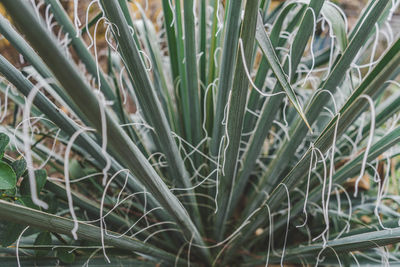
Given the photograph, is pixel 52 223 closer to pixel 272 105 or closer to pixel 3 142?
pixel 3 142

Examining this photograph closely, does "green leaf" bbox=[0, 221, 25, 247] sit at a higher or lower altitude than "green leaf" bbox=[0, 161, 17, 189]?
lower

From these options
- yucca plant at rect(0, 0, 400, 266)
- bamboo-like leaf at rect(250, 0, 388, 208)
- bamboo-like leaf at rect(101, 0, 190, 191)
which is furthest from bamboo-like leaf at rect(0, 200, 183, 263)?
bamboo-like leaf at rect(250, 0, 388, 208)

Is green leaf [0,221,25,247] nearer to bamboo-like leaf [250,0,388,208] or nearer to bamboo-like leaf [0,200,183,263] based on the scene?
bamboo-like leaf [0,200,183,263]

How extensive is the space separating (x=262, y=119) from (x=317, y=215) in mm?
236

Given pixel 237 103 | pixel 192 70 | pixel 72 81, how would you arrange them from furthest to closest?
1. pixel 192 70
2. pixel 237 103
3. pixel 72 81

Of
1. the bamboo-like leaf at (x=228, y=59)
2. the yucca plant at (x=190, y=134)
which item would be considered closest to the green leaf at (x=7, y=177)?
the yucca plant at (x=190, y=134)

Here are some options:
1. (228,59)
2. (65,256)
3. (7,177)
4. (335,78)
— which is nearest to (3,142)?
(7,177)

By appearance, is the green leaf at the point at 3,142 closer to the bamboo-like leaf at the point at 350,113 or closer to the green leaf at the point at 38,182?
the green leaf at the point at 38,182

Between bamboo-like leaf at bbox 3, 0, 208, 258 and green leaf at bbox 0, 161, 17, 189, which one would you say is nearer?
bamboo-like leaf at bbox 3, 0, 208, 258

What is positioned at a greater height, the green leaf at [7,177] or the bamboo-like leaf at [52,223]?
the green leaf at [7,177]

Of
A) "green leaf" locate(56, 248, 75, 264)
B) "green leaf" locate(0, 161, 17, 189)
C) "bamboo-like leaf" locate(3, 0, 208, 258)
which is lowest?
"green leaf" locate(56, 248, 75, 264)

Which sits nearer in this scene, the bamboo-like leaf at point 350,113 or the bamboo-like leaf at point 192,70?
the bamboo-like leaf at point 350,113

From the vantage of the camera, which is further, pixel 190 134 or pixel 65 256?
pixel 190 134

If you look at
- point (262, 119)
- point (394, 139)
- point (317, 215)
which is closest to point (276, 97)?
point (262, 119)
